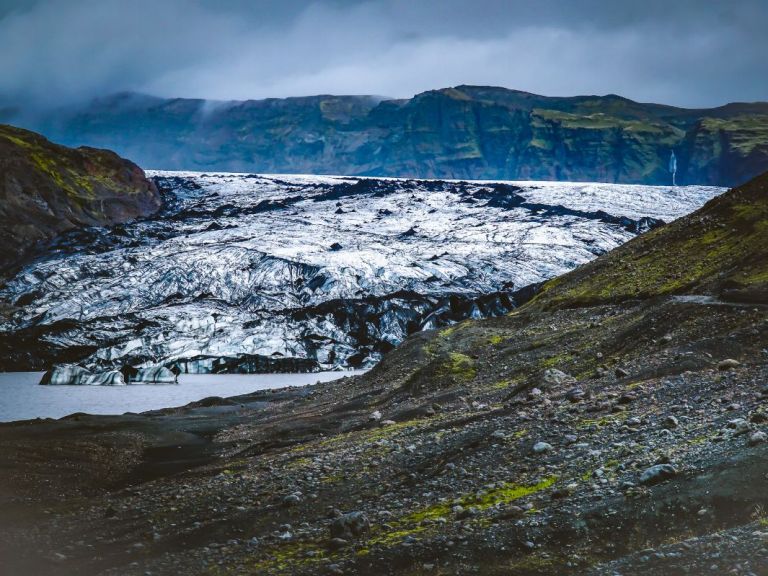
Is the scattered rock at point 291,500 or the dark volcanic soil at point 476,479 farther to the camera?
the scattered rock at point 291,500

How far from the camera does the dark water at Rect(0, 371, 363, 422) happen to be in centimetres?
4581

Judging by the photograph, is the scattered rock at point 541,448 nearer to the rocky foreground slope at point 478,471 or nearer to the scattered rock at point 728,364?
the rocky foreground slope at point 478,471

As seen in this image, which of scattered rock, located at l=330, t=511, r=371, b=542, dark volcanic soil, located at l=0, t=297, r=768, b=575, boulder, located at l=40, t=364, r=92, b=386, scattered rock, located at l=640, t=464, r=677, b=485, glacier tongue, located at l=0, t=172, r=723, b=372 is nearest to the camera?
dark volcanic soil, located at l=0, t=297, r=768, b=575

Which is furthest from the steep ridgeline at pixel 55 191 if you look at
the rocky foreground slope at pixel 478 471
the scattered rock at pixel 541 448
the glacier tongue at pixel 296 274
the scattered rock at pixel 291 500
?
the scattered rock at pixel 541 448

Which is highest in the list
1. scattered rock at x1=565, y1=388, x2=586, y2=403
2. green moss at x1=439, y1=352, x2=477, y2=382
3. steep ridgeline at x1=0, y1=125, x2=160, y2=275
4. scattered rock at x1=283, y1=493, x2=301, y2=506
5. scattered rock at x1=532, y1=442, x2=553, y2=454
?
steep ridgeline at x1=0, y1=125, x2=160, y2=275

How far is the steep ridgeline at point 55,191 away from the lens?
105m

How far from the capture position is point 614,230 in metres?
106

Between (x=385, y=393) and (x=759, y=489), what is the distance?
21.0 meters

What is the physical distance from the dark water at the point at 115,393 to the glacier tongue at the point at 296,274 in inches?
214

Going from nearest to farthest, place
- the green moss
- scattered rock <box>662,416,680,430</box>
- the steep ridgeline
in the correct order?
scattered rock <box>662,416,680,430</box> → the green moss → the steep ridgeline

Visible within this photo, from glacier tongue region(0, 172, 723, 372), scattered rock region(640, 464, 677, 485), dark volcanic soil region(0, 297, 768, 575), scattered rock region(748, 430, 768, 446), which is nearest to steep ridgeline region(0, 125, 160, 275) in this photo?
glacier tongue region(0, 172, 723, 372)

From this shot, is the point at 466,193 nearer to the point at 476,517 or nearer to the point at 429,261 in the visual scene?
the point at 429,261

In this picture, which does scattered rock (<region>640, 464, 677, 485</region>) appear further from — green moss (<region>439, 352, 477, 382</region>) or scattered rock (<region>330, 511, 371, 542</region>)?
green moss (<region>439, 352, 477, 382</region>)

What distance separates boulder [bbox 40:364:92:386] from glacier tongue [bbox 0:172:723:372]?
6.38 metres
